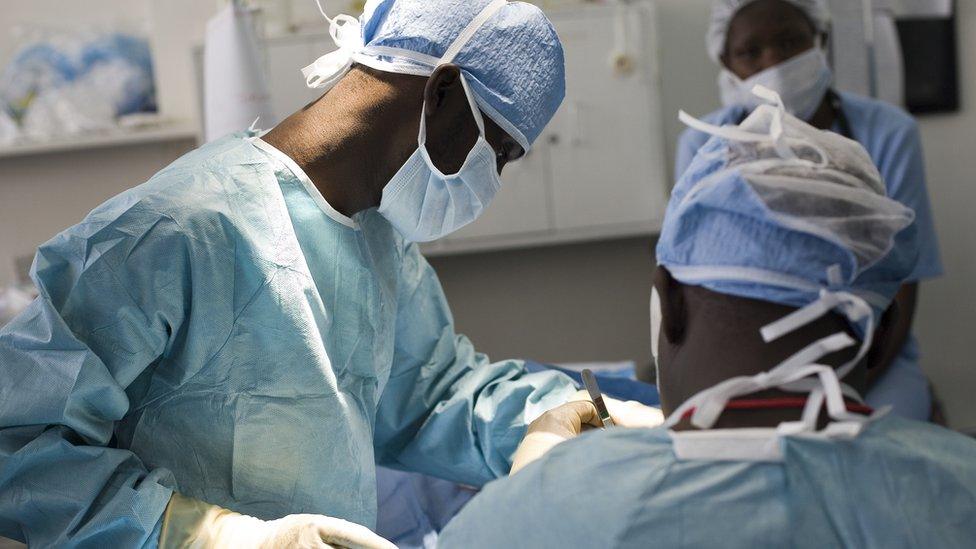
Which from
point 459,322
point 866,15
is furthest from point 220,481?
point 866,15

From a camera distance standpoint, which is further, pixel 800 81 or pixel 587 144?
pixel 587 144

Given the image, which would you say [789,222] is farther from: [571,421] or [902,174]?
[902,174]

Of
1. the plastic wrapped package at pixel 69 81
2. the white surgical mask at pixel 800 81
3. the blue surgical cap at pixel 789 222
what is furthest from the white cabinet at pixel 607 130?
the blue surgical cap at pixel 789 222

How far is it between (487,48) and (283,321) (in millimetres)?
463

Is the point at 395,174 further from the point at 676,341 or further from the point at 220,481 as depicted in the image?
the point at 676,341

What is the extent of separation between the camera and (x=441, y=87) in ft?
4.37

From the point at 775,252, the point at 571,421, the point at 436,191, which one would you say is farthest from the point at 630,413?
the point at 775,252

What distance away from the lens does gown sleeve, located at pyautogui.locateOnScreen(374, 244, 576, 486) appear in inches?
60.0

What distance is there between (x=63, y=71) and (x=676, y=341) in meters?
2.91

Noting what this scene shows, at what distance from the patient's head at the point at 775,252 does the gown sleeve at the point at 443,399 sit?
0.62m

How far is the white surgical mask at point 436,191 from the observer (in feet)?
4.50

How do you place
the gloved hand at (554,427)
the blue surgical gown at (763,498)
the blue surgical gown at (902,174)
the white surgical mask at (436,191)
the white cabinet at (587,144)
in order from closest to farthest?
1. the blue surgical gown at (763,498)
2. the gloved hand at (554,427)
3. the white surgical mask at (436,191)
4. the blue surgical gown at (902,174)
5. the white cabinet at (587,144)

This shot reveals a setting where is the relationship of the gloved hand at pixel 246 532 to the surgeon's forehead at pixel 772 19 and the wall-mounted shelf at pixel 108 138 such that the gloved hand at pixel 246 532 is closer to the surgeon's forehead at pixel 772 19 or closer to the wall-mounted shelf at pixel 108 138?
the surgeon's forehead at pixel 772 19

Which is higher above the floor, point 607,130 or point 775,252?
point 775,252
